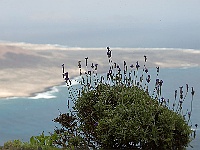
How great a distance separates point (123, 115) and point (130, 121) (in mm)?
144

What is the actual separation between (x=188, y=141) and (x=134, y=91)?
0.85 m

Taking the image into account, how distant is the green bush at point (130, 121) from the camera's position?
519 cm

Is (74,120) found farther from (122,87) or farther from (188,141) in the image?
(188,141)

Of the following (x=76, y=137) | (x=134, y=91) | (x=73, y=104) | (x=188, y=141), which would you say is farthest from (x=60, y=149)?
(x=188, y=141)

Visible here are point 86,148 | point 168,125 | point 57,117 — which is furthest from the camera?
point 57,117

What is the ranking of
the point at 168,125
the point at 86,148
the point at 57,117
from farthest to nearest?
1. the point at 57,117
2. the point at 86,148
3. the point at 168,125

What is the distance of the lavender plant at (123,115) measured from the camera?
521cm

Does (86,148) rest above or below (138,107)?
below

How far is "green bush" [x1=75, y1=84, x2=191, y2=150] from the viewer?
204 inches

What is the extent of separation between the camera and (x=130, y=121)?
5176mm

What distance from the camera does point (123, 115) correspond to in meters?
5.29

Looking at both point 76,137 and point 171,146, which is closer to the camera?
point 171,146

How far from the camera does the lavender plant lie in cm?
521

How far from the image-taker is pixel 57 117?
6.03 m
